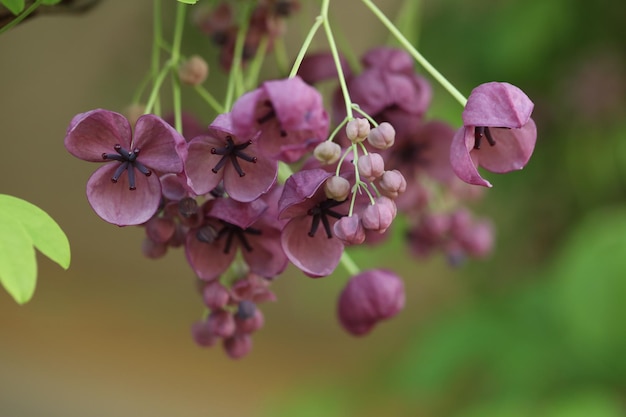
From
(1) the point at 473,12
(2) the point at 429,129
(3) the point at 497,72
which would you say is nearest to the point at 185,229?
(2) the point at 429,129

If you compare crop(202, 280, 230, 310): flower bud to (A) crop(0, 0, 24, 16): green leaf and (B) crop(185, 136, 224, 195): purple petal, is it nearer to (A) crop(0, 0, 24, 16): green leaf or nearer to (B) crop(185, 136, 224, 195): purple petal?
(B) crop(185, 136, 224, 195): purple petal

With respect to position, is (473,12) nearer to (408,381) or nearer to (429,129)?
(408,381)

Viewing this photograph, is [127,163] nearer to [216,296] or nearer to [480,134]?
[216,296]

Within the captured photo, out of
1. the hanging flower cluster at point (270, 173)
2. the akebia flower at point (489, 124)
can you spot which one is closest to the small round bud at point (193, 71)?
the hanging flower cluster at point (270, 173)

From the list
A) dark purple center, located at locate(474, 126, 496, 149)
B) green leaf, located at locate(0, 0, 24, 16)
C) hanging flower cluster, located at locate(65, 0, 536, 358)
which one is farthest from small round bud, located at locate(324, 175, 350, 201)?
green leaf, located at locate(0, 0, 24, 16)

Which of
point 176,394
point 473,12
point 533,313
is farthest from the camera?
point 176,394

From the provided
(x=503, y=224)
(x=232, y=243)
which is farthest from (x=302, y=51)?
(x=503, y=224)

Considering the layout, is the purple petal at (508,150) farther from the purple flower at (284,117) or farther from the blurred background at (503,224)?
the blurred background at (503,224)
